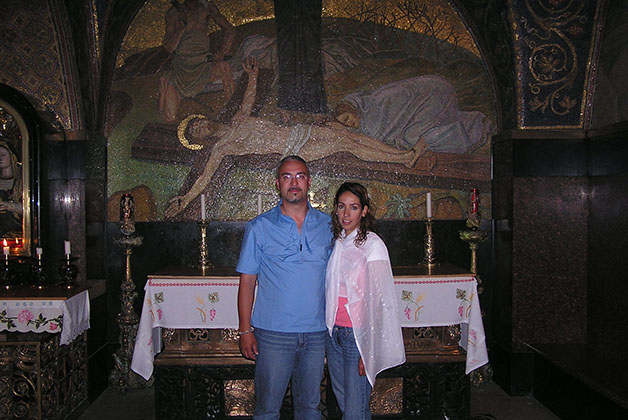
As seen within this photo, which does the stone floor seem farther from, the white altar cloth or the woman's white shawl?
the woman's white shawl

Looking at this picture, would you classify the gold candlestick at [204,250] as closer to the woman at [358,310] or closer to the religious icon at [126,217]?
the religious icon at [126,217]

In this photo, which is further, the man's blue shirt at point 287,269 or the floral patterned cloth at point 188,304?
the floral patterned cloth at point 188,304

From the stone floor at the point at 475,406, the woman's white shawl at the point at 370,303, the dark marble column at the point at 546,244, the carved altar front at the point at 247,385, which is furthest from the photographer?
the dark marble column at the point at 546,244

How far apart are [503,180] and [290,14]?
283 cm

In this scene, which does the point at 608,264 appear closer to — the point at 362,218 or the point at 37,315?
the point at 362,218

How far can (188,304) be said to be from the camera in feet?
13.0

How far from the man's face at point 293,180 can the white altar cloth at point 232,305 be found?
4.98ft

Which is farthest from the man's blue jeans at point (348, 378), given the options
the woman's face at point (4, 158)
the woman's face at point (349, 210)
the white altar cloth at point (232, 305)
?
the woman's face at point (4, 158)

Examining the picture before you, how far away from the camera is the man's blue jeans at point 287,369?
265 cm

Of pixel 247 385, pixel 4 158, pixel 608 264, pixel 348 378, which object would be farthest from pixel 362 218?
pixel 4 158

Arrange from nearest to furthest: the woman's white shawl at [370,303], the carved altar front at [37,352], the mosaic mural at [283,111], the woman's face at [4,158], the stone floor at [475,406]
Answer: the woman's white shawl at [370,303] < the carved altar front at [37,352] < the stone floor at [475,406] < the woman's face at [4,158] < the mosaic mural at [283,111]

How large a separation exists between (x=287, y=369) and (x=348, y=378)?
36 centimetres

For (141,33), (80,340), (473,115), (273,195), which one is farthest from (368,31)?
(80,340)

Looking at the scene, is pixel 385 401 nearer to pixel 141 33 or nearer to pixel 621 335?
pixel 621 335
